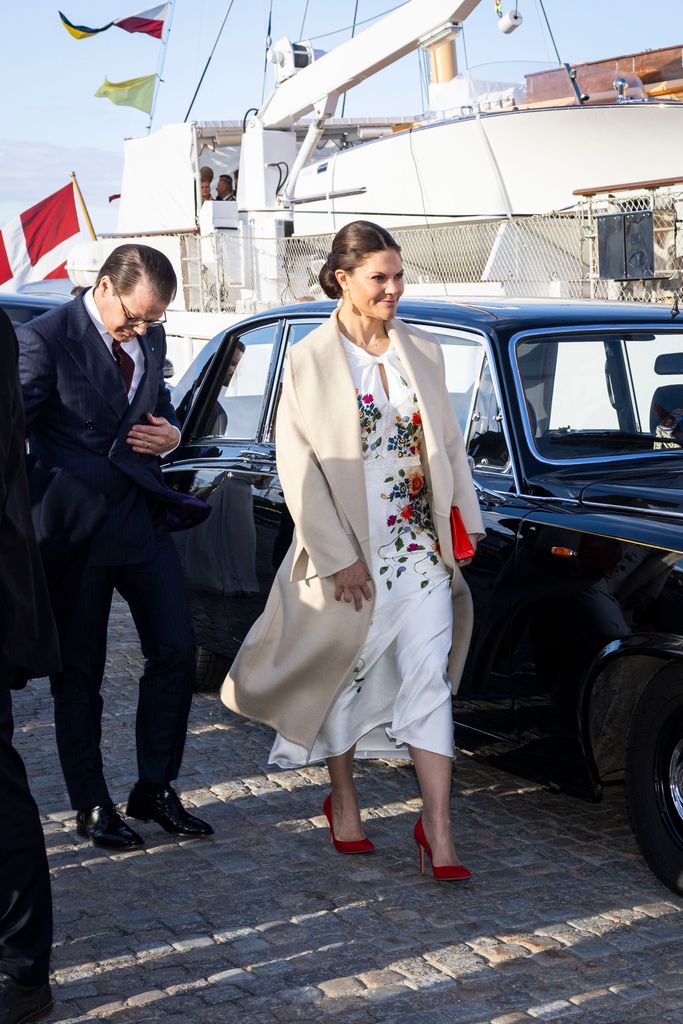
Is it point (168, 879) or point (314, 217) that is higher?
point (314, 217)

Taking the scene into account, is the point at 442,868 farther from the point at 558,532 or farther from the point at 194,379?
the point at 194,379

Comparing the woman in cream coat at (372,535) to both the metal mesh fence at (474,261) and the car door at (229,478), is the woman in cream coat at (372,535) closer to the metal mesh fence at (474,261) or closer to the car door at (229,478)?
the car door at (229,478)

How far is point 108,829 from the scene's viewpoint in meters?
4.93

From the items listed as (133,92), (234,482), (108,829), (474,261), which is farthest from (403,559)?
(133,92)

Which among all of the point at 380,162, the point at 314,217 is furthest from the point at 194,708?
the point at 314,217

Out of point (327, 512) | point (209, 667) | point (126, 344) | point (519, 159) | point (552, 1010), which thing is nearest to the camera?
point (552, 1010)

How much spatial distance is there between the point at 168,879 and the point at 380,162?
1836 centimetres

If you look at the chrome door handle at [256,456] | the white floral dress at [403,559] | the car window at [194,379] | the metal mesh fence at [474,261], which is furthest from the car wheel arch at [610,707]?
the metal mesh fence at [474,261]

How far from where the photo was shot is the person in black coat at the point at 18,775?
11.5 feet

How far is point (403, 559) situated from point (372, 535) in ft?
0.43

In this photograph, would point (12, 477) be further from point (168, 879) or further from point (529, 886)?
point (529, 886)

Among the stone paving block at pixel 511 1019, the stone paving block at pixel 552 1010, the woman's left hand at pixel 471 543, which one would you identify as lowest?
the stone paving block at pixel 552 1010

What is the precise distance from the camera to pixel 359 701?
15.8 ft

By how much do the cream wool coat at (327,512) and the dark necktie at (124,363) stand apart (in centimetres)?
61
